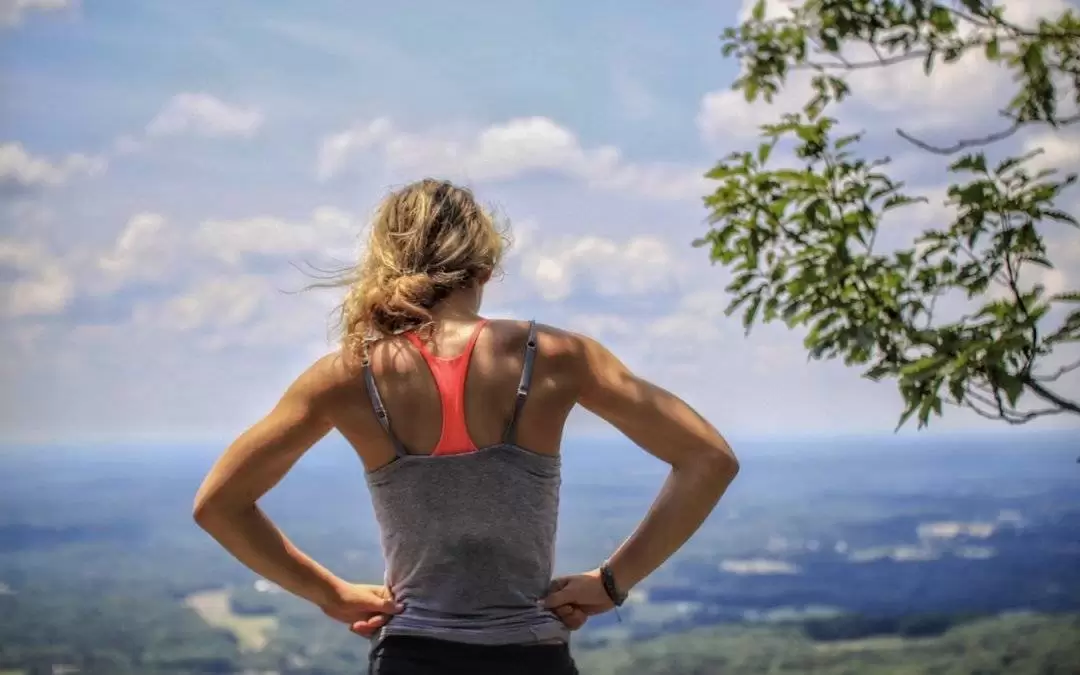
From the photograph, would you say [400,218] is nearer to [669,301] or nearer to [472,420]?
[472,420]

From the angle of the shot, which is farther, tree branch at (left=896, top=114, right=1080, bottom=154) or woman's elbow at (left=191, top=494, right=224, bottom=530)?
tree branch at (left=896, top=114, right=1080, bottom=154)

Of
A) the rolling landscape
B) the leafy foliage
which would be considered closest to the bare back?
the leafy foliage

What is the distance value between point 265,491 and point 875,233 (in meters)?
1.02

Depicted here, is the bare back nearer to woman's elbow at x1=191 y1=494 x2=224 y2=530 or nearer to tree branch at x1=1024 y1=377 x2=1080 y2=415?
woman's elbow at x1=191 y1=494 x2=224 y2=530

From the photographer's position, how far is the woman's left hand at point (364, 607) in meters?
1.32

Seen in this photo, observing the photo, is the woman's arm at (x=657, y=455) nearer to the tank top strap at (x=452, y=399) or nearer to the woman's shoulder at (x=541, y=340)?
the woman's shoulder at (x=541, y=340)

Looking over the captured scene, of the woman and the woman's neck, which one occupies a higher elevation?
the woman's neck

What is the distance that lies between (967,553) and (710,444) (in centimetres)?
351

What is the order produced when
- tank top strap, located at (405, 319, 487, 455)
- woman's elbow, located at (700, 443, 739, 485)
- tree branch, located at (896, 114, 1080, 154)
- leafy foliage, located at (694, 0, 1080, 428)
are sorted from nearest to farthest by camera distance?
tank top strap, located at (405, 319, 487, 455) < woman's elbow, located at (700, 443, 739, 485) < leafy foliage, located at (694, 0, 1080, 428) < tree branch, located at (896, 114, 1080, 154)

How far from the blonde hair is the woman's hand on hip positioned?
12.8 inches


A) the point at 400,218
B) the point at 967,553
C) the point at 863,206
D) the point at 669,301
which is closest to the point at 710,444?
the point at 400,218

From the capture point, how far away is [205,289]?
4852mm

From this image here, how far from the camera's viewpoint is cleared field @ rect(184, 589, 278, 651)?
173 inches

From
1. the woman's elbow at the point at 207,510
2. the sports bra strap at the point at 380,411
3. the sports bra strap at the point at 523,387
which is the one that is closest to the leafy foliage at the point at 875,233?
the sports bra strap at the point at 523,387
